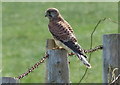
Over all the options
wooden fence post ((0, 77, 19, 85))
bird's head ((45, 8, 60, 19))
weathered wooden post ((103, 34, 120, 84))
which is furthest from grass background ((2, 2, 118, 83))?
wooden fence post ((0, 77, 19, 85))

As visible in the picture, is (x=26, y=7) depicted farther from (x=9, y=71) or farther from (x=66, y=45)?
(x=66, y=45)

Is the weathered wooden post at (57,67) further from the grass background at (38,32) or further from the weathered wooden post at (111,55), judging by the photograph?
the grass background at (38,32)

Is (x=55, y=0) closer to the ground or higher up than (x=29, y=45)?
higher up

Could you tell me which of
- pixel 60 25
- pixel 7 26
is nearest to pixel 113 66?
pixel 60 25

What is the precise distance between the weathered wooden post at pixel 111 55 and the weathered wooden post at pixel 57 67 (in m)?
0.60

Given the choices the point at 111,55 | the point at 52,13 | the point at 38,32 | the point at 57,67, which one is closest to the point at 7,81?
the point at 57,67

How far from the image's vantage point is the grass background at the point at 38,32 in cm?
1594

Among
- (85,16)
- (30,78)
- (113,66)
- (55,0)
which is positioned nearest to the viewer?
(113,66)

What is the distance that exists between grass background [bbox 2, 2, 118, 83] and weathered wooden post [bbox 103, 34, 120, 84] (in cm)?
792

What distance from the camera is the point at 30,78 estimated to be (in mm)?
15250

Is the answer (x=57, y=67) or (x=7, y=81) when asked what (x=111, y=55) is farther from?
(x=7, y=81)

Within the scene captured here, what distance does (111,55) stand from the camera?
5.91 m

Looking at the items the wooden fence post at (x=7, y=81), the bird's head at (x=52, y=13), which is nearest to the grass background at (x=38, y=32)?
the bird's head at (x=52, y=13)

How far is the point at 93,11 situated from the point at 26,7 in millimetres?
3135
